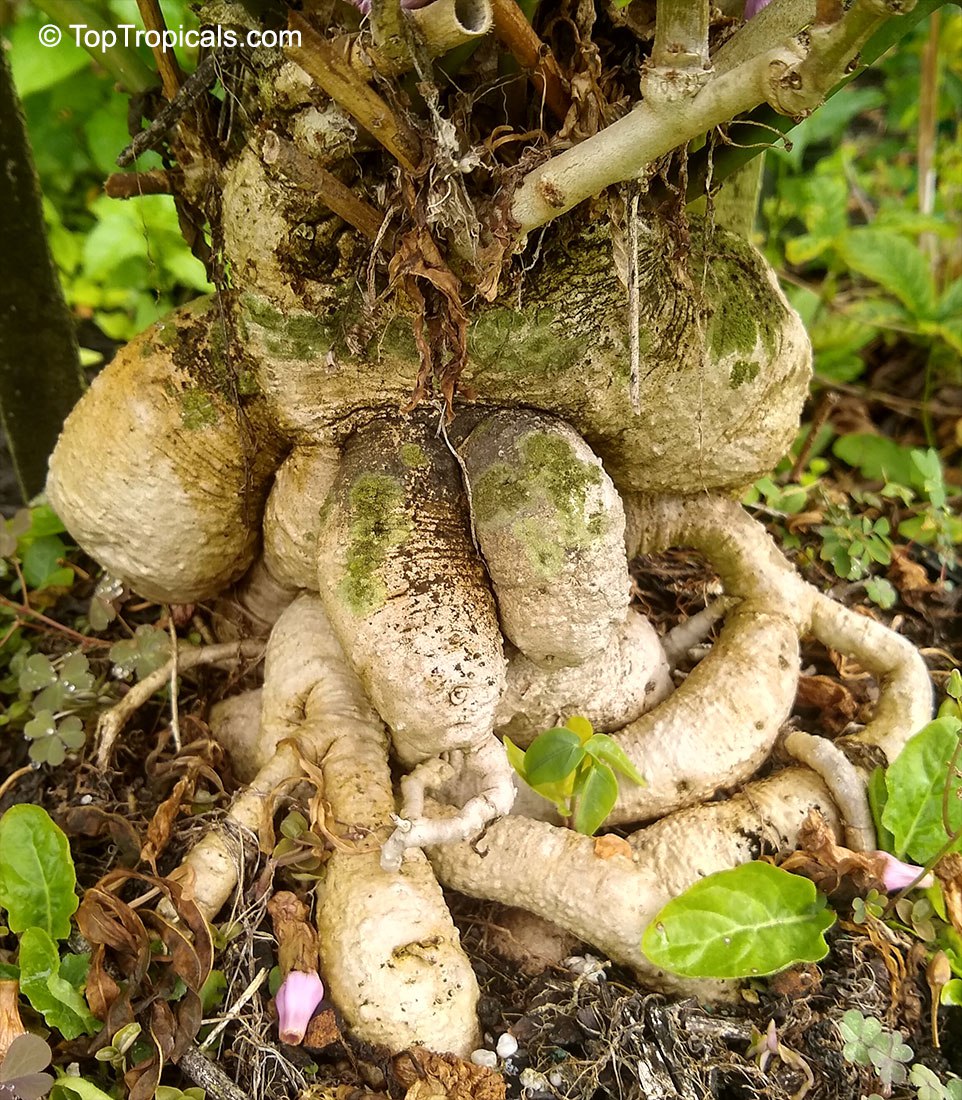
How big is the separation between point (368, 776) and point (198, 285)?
1.66m

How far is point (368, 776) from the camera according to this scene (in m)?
1.07

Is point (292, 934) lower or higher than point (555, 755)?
lower

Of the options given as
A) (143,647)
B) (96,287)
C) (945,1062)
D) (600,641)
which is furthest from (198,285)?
(945,1062)

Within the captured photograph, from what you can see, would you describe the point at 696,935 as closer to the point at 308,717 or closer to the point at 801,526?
the point at 308,717

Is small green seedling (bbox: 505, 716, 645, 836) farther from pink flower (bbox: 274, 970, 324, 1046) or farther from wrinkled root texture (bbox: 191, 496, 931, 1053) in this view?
pink flower (bbox: 274, 970, 324, 1046)

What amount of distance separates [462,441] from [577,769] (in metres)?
0.40

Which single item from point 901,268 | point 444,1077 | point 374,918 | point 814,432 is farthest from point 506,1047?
point 901,268

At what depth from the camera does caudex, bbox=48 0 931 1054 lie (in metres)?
0.83

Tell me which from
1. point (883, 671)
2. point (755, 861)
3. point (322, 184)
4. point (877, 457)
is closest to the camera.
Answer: point (322, 184)

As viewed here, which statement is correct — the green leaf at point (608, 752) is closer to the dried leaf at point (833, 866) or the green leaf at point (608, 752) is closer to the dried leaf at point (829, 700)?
the dried leaf at point (833, 866)

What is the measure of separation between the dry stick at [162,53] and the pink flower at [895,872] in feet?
3.73

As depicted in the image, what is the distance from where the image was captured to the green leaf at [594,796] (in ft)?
3.43

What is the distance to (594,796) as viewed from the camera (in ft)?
3.49
